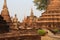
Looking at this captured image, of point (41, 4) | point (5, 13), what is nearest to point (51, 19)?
point (5, 13)

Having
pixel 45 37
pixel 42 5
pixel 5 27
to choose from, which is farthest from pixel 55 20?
pixel 42 5

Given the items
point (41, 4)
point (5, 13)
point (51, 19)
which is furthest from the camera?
point (41, 4)

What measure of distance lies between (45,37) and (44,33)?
1.18 feet

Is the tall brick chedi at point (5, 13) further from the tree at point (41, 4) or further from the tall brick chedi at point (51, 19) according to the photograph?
the tree at point (41, 4)

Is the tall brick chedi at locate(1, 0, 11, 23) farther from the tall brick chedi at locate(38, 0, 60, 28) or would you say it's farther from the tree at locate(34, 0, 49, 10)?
the tree at locate(34, 0, 49, 10)

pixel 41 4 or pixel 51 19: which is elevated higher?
pixel 41 4

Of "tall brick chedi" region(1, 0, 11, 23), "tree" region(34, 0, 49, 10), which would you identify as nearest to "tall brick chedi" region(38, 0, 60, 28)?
"tall brick chedi" region(1, 0, 11, 23)

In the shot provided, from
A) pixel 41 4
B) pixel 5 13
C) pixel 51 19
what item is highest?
pixel 41 4

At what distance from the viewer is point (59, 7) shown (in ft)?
107

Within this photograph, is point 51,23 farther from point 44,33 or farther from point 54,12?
point 44,33

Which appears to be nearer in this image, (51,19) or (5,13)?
(51,19)

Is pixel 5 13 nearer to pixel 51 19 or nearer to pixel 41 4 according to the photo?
pixel 51 19

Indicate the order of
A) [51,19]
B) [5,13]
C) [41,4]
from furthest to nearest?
[41,4]
[5,13]
[51,19]

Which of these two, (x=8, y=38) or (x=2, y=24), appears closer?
(x=8, y=38)
